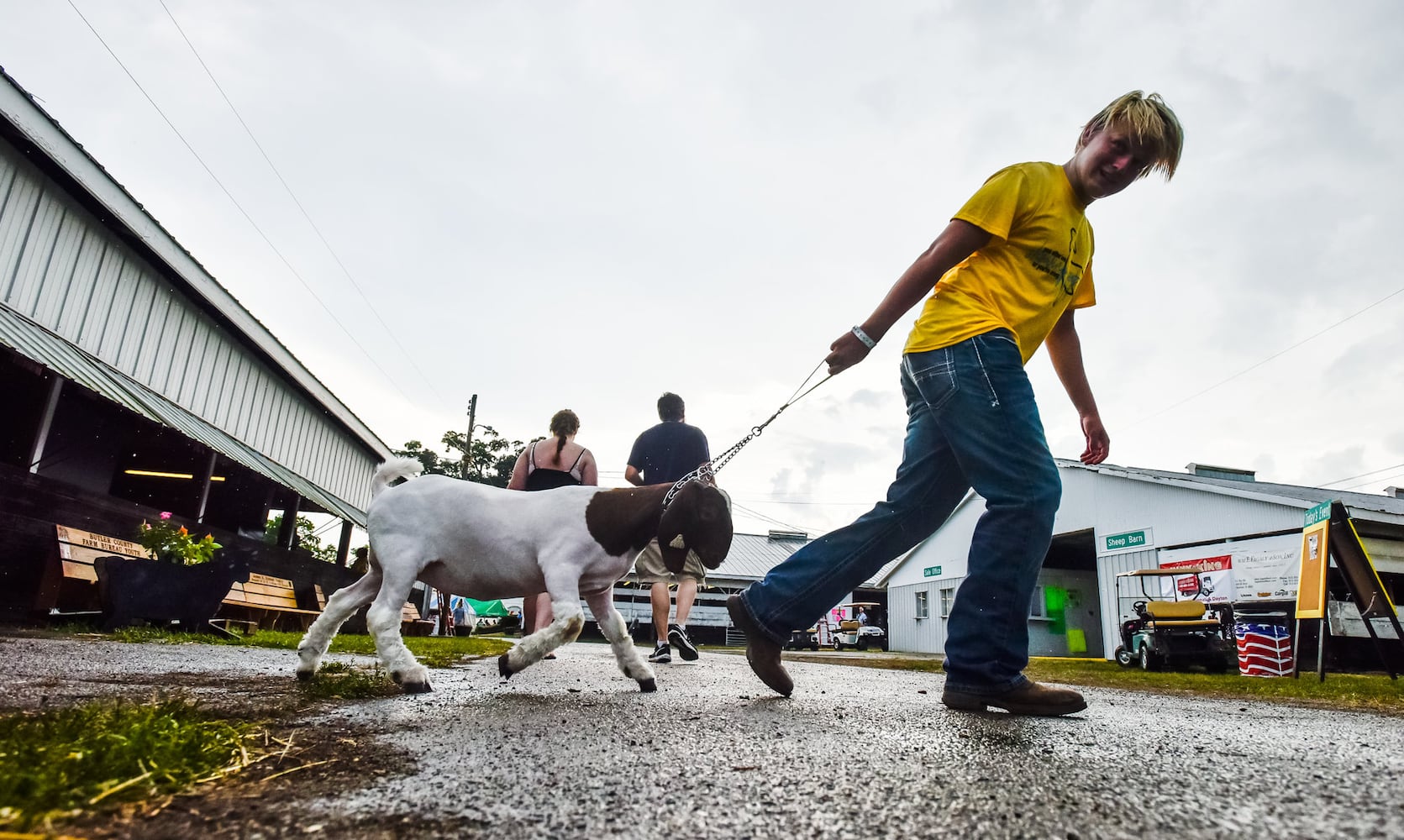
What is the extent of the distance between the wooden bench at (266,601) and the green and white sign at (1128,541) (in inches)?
765

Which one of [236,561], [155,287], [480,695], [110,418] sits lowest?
[480,695]

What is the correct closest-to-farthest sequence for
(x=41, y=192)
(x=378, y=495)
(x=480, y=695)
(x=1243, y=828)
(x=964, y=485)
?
(x=1243, y=828) < (x=480, y=695) < (x=964, y=485) < (x=378, y=495) < (x=41, y=192)

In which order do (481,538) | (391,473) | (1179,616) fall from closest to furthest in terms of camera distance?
1. (481,538)
2. (391,473)
3. (1179,616)

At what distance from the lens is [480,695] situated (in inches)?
107

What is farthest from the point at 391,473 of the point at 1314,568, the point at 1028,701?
the point at 1314,568

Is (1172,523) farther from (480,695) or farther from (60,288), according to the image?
(60,288)

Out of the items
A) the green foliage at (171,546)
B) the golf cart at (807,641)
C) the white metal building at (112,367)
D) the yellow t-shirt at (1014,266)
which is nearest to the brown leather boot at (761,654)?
the yellow t-shirt at (1014,266)

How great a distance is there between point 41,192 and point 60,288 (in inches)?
45.8

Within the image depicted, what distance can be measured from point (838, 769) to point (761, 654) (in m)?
1.50

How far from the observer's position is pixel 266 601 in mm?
10969

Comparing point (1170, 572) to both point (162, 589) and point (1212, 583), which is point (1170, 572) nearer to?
point (1212, 583)

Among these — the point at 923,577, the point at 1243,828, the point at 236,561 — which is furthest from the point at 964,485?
the point at 923,577

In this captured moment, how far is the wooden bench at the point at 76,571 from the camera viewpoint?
7.07m

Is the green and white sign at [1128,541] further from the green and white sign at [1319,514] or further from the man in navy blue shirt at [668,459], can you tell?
the man in navy blue shirt at [668,459]
